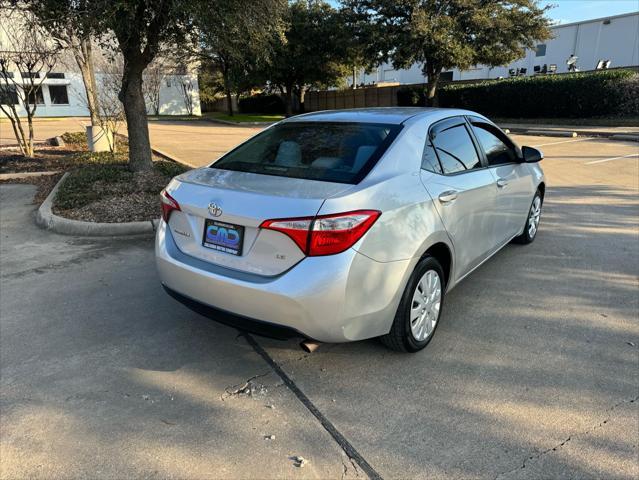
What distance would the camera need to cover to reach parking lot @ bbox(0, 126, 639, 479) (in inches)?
96.8

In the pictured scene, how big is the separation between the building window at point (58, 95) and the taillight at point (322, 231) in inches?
1936

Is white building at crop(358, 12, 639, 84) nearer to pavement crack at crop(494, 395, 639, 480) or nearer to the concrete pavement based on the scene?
the concrete pavement

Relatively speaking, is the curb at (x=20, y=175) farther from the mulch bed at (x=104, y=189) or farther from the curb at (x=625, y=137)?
the curb at (x=625, y=137)

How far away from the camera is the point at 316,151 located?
3.48 m

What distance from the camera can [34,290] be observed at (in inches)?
179

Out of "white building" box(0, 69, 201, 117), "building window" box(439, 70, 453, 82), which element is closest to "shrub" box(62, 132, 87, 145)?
"white building" box(0, 69, 201, 117)

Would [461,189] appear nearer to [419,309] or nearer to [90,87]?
[419,309]

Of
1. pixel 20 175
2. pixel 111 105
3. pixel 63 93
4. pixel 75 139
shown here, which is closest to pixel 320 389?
pixel 20 175

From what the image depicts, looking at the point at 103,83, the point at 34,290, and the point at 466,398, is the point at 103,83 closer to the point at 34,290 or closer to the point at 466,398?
the point at 34,290

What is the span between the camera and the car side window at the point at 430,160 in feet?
11.3

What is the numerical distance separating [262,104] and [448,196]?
151 ft

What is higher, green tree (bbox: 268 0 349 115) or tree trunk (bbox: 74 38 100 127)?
green tree (bbox: 268 0 349 115)

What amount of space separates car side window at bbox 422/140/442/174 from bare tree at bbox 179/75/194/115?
1910 inches

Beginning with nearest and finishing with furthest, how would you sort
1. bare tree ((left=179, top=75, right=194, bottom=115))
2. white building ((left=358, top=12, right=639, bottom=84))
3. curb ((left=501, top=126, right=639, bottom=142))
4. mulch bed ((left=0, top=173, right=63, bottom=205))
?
mulch bed ((left=0, top=173, right=63, bottom=205)) < curb ((left=501, top=126, right=639, bottom=142)) < white building ((left=358, top=12, right=639, bottom=84)) < bare tree ((left=179, top=75, right=194, bottom=115))
